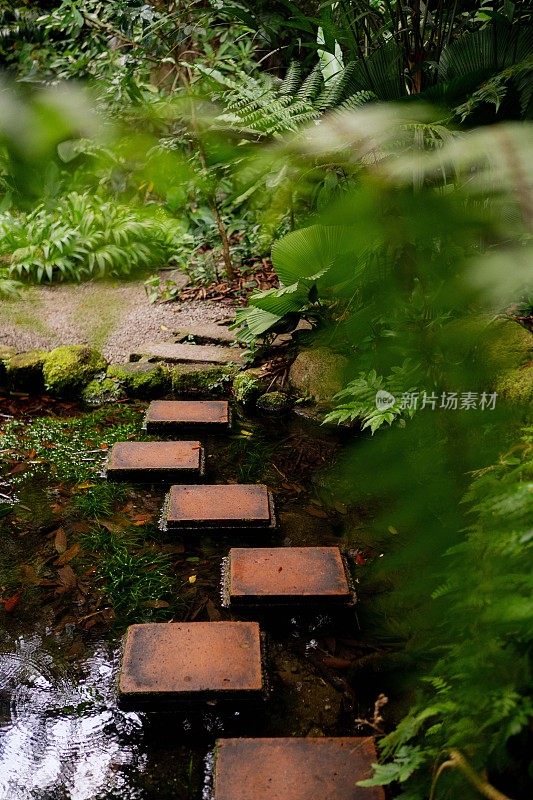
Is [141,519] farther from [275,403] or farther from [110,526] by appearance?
[275,403]

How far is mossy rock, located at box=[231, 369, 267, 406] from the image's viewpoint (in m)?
3.41

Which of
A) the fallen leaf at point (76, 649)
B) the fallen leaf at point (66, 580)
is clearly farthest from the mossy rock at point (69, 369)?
the fallen leaf at point (76, 649)

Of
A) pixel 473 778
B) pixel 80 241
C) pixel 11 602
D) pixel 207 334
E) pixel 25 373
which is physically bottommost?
pixel 207 334

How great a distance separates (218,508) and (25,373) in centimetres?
176

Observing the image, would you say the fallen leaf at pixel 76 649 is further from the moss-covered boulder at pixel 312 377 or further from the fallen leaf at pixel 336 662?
the moss-covered boulder at pixel 312 377

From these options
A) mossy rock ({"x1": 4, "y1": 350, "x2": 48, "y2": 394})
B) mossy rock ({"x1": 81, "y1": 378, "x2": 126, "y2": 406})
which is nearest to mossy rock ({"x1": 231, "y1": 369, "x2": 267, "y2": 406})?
mossy rock ({"x1": 81, "y1": 378, "x2": 126, "y2": 406})

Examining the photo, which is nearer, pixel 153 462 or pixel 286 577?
pixel 286 577

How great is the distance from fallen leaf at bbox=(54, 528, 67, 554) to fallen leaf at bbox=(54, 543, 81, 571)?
24 mm

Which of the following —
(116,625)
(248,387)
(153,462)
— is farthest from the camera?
(248,387)

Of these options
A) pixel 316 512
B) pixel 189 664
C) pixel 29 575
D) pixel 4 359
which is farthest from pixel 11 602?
pixel 4 359

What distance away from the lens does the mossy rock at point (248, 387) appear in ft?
11.2

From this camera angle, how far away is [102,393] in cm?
356

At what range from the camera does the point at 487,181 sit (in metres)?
0.39

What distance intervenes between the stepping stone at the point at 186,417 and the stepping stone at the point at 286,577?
3.34 feet
